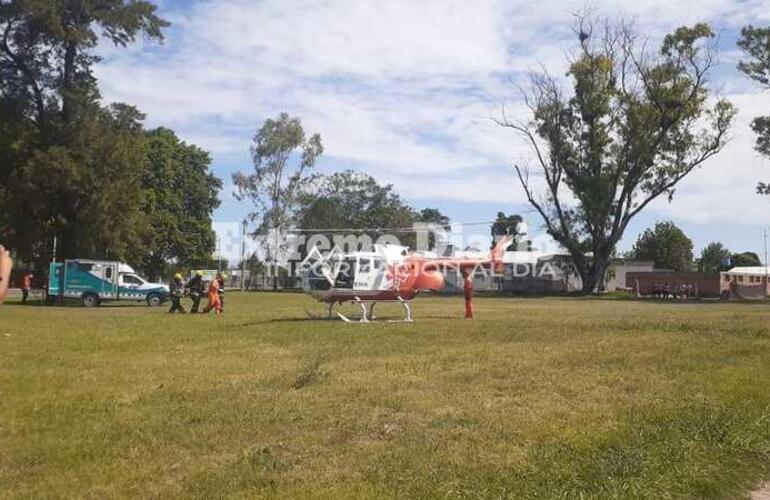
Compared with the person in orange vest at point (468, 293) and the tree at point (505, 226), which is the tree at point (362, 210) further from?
the person in orange vest at point (468, 293)

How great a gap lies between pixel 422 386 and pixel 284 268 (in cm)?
7971

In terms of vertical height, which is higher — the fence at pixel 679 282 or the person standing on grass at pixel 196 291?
the fence at pixel 679 282

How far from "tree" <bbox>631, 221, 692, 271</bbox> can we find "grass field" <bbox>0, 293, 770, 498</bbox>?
11817 centimetres

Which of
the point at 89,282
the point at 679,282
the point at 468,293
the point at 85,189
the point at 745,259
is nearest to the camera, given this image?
the point at 468,293

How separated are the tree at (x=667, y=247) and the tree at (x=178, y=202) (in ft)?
261

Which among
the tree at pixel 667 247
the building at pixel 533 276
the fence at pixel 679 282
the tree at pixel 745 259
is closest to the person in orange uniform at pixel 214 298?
the fence at pixel 679 282

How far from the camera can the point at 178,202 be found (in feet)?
245

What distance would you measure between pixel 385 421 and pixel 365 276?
17.7 m

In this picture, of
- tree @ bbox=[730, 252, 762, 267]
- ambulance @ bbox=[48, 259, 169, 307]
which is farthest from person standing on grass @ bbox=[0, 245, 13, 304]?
tree @ bbox=[730, 252, 762, 267]

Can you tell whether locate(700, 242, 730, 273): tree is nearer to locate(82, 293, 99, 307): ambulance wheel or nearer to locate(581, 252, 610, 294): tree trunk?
locate(581, 252, 610, 294): tree trunk

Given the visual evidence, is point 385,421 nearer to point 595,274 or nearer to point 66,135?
point 66,135

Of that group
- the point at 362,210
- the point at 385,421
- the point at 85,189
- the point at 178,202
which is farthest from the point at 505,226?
the point at 385,421

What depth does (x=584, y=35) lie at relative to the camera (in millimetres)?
67750

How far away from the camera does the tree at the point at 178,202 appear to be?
239ft
